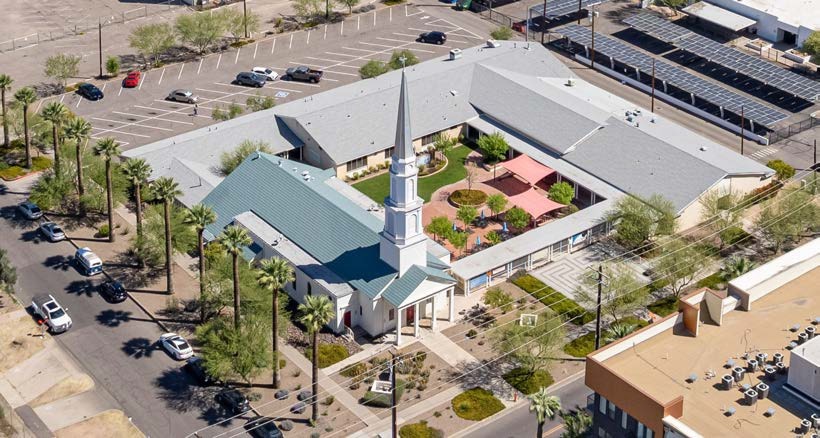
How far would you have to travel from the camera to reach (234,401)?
111312 mm

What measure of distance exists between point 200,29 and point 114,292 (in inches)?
2311

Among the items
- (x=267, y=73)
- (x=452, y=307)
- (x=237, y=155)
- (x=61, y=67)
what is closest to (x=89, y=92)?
(x=61, y=67)

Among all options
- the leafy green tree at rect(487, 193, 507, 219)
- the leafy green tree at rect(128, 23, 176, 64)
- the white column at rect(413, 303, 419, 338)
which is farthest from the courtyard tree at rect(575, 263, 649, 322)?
the leafy green tree at rect(128, 23, 176, 64)

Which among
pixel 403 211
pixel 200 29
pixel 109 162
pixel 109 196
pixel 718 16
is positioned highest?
pixel 718 16

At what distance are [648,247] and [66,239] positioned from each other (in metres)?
62.9

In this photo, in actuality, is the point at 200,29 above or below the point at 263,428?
above

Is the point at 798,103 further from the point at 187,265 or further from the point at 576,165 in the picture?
the point at 187,265

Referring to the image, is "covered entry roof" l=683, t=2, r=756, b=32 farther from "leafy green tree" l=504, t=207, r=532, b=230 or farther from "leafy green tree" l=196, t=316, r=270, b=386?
"leafy green tree" l=196, t=316, r=270, b=386

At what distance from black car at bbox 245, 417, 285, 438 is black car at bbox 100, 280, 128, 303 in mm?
23964

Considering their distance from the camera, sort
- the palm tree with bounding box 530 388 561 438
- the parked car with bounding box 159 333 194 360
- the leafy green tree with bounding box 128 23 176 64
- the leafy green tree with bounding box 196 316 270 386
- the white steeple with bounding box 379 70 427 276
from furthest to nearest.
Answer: the leafy green tree with bounding box 128 23 176 64 < the parked car with bounding box 159 333 194 360 < the white steeple with bounding box 379 70 427 276 < the leafy green tree with bounding box 196 316 270 386 < the palm tree with bounding box 530 388 561 438

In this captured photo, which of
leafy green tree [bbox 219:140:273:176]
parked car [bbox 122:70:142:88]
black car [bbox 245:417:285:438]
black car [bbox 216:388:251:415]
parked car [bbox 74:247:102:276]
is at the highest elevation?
parked car [bbox 122:70:142:88]

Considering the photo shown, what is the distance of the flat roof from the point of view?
3420 inches

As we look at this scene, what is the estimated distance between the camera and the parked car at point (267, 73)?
6673 inches

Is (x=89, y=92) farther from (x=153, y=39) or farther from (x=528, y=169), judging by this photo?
(x=528, y=169)
